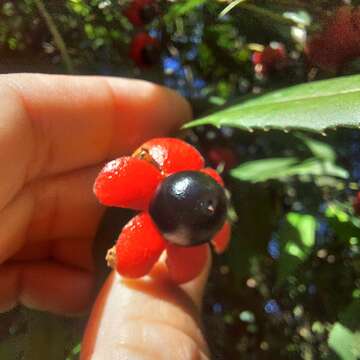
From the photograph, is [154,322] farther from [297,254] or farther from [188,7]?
[188,7]

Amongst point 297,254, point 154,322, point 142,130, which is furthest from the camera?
point 142,130

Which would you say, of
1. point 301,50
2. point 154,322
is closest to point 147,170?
point 154,322

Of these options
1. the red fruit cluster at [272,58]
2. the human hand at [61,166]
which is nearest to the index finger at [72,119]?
the human hand at [61,166]

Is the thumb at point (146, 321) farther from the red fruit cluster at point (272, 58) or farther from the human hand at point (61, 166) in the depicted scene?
the red fruit cluster at point (272, 58)

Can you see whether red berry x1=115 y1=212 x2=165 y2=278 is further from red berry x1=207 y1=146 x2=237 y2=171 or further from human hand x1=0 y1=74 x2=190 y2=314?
red berry x1=207 y1=146 x2=237 y2=171

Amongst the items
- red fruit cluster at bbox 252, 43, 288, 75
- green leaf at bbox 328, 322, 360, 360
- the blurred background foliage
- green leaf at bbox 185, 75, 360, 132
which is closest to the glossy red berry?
the blurred background foliage

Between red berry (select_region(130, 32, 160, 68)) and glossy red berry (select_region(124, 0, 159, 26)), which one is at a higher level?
glossy red berry (select_region(124, 0, 159, 26))

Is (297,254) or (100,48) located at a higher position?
(100,48)
